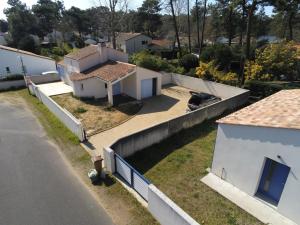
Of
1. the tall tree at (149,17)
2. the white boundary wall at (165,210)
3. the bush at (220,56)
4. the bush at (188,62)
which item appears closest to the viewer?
the white boundary wall at (165,210)

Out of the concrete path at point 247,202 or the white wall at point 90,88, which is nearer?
the concrete path at point 247,202

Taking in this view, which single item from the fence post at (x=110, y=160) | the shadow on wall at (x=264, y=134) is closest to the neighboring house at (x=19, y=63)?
the fence post at (x=110, y=160)

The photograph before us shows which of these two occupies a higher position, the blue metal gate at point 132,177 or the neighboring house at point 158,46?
the neighboring house at point 158,46

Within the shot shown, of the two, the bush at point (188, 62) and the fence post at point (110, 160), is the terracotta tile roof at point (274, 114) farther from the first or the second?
the bush at point (188, 62)

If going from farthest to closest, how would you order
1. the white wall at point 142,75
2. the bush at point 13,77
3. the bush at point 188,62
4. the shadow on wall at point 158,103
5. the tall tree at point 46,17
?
the tall tree at point 46,17
the bush at point 188,62
the bush at point 13,77
the white wall at point 142,75
the shadow on wall at point 158,103

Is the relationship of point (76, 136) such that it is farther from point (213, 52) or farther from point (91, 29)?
point (91, 29)

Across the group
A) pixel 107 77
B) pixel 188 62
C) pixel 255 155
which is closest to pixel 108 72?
pixel 107 77

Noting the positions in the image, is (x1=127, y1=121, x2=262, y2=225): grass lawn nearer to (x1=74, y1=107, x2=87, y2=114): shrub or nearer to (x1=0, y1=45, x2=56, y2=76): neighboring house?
(x1=74, y1=107, x2=87, y2=114): shrub
